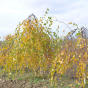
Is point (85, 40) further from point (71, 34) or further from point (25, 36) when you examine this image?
point (25, 36)

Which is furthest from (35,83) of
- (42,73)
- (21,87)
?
(42,73)

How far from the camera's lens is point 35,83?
4605mm

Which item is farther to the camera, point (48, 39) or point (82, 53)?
point (48, 39)

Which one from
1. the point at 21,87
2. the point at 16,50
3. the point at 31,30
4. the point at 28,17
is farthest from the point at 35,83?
the point at 28,17

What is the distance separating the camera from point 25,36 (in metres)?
4.81

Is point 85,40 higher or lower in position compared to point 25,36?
lower

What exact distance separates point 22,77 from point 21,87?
84 cm

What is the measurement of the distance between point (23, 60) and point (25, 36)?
67cm

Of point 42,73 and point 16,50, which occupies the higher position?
point 16,50

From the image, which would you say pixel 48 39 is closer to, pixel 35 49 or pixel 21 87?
pixel 35 49

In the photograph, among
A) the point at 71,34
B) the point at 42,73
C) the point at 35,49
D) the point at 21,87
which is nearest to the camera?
the point at 71,34

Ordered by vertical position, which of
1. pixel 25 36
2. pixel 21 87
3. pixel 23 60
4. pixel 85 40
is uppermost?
Answer: pixel 25 36

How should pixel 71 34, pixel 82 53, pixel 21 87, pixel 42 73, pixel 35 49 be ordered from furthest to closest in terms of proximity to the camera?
pixel 42 73 < pixel 35 49 < pixel 21 87 < pixel 71 34 < pixel 82 53

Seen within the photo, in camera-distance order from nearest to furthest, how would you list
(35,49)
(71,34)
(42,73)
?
(71,34)
(35,49)
(42,73)
